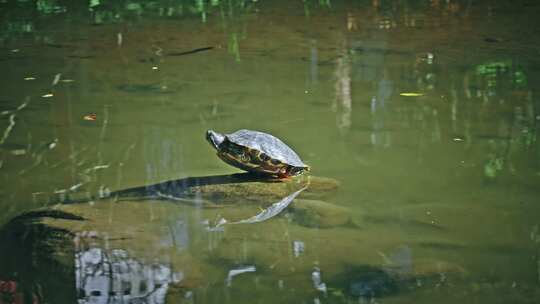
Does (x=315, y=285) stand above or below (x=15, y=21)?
below

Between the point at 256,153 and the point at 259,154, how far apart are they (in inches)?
0.7

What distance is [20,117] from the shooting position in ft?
17.4

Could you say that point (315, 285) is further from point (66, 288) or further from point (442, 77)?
point (442, 77)

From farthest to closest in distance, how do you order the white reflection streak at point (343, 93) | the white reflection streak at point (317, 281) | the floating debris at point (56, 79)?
1. the floating debris at point (56, 79)
2. the white reflection streak at point (343, 93)
3. the white reflection streak at point (317, 281)

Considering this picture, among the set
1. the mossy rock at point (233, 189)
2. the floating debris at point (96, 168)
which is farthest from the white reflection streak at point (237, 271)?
the floating debris at point (96, 168)

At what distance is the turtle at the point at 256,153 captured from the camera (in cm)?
404

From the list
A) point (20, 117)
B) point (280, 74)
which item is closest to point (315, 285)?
point (20, 117)

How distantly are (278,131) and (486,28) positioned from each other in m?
3.97

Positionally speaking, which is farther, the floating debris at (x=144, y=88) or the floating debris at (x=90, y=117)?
the floating debris at (x=144, y=88)

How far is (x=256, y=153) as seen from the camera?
13.2ft

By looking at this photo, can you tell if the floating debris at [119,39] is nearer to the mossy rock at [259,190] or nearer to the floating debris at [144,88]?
the floating debris at [144,88]

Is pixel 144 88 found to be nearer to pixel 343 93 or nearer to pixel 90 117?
pixel 90 117

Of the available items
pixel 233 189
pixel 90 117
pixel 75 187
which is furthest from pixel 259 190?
pixel 90 117

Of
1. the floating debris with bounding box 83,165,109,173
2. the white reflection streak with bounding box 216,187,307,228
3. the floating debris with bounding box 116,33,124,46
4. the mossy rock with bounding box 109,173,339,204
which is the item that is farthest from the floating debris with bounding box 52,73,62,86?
the white reflection streak with bounding box 216,187,307,228
